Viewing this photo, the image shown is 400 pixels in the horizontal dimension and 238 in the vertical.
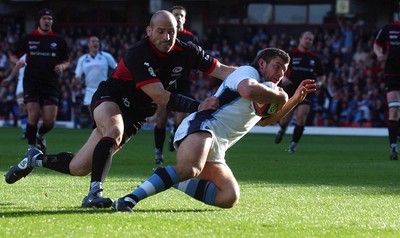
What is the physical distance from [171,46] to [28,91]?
829cm

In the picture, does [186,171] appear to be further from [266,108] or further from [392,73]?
[392,73]

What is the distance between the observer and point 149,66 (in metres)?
8.61

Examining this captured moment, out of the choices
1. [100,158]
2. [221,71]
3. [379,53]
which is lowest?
[379,53]

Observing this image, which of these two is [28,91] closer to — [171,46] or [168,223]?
[171,46]

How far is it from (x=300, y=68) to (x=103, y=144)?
36.3 ft

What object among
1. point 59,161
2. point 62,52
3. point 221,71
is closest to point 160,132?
point 62,52

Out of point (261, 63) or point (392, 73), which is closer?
point (261, 63)

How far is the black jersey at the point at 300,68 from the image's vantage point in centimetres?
1920

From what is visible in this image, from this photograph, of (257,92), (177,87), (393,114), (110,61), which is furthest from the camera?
(110,61)

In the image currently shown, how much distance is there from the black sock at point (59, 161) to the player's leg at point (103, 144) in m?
0.43

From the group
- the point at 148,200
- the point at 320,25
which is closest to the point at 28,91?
the point at 148,200

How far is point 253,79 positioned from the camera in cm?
815

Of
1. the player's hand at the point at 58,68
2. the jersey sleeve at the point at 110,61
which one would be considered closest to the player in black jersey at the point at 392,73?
the player's hand at the point at 58,68

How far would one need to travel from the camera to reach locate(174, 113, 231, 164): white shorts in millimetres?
8289
